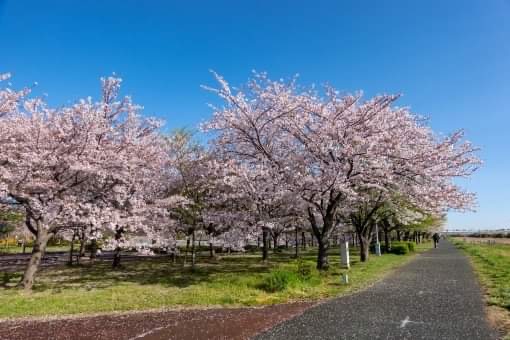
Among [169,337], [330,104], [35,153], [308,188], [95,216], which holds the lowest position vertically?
[169,337]

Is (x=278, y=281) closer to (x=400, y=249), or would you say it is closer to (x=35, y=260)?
(x=35, y=260)

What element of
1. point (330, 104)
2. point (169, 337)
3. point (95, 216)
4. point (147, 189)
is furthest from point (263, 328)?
point (147, 189)

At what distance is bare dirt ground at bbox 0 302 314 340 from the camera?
853 cm

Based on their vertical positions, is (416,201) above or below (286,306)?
above

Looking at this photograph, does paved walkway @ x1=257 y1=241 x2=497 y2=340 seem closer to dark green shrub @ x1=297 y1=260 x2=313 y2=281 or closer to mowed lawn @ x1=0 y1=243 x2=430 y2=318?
mowed lawn @ x1=0 y1=243 x2=430 y2=318

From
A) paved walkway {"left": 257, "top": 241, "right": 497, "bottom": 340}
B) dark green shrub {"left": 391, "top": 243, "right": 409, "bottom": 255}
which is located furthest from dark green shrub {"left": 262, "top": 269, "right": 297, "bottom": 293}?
dark green shrub {"left": 391, "top": 243, "right": 409, "bottom": 255}

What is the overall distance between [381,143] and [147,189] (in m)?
13.2

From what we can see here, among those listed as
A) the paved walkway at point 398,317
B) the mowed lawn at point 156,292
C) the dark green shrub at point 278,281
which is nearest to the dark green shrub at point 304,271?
the mowed lawn at point 156,292

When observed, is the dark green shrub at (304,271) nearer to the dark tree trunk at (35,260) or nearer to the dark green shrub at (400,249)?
the dark tree trunk at (35,260)

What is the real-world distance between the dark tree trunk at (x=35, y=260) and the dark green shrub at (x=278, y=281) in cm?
954

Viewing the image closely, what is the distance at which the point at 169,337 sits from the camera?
27.1 feet

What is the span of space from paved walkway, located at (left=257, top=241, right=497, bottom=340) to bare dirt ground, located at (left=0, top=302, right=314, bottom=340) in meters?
0.72

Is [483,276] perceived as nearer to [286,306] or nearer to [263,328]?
[286,306]

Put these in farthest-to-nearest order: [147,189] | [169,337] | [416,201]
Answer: [147,189] < [416,201] < [169,337]
